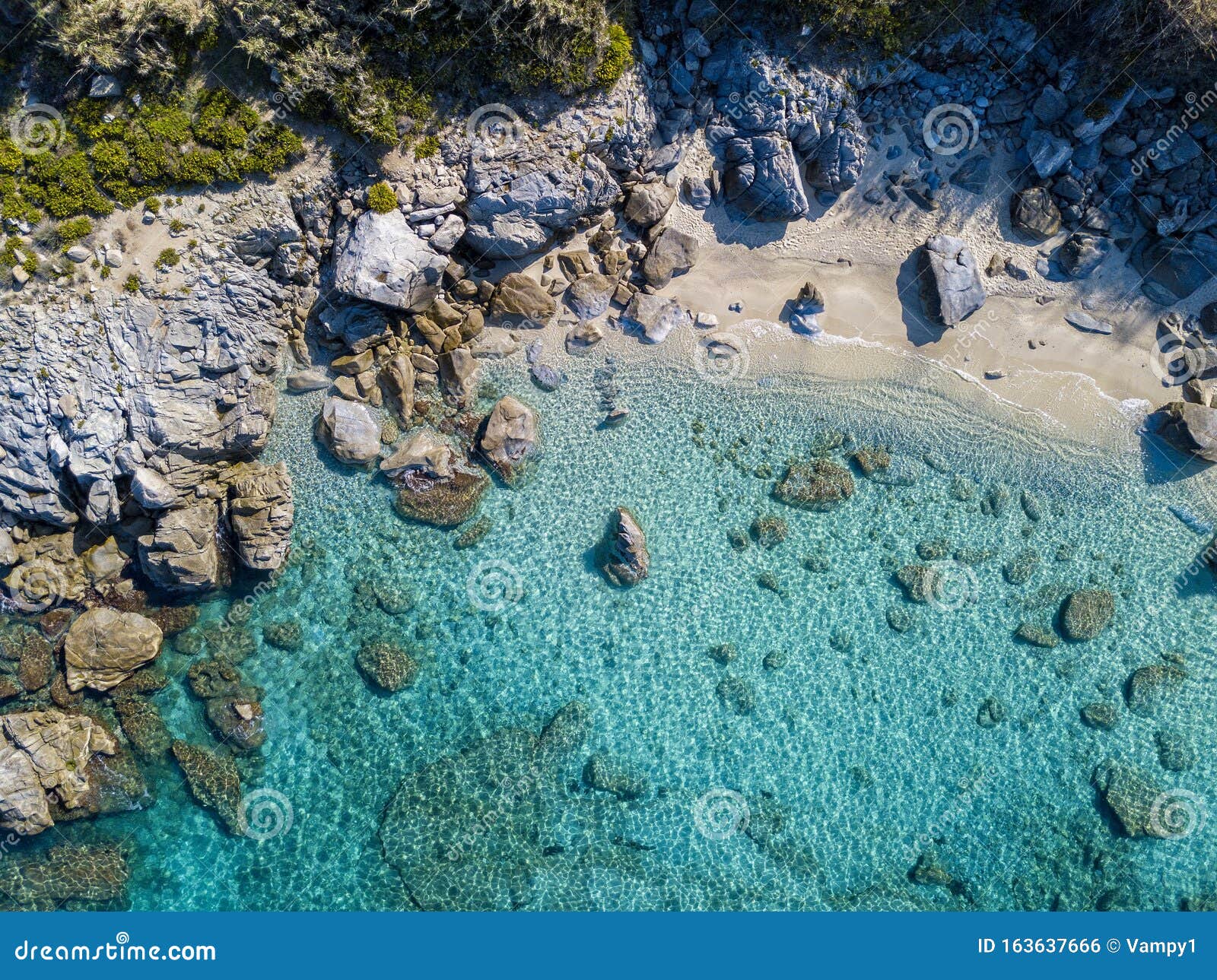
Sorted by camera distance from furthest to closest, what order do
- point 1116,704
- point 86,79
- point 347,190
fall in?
point 1116,704 < point 347,190 < point 86,79

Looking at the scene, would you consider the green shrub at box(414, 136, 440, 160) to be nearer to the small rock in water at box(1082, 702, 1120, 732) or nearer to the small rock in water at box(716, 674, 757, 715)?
the small rock in water at box(716, 674, 757, 715)

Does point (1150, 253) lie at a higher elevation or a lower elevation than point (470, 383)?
higher

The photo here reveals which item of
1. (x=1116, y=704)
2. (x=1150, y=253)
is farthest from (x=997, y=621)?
(x=1150, y=253)

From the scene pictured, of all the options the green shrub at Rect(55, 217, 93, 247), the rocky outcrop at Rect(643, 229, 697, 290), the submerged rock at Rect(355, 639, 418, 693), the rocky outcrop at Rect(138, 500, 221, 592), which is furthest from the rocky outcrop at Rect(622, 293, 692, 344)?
the green shrub at Rect(55, 217, 93, 247)

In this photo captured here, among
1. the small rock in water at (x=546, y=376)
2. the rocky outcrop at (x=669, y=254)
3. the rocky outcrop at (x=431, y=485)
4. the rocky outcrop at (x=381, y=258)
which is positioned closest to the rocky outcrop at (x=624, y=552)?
the rocky outcrop at (x=431, y=485)

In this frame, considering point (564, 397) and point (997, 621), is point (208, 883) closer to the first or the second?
point (564, 397)

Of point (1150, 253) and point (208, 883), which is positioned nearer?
point (208, 883)

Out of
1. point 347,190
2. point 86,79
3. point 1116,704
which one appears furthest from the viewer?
point 1116,704

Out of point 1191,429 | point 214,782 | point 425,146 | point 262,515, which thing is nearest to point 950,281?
point 1191,429
